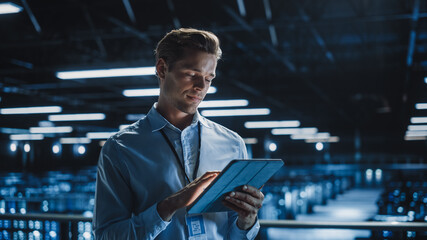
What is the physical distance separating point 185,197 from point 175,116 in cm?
32

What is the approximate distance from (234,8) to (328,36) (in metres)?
4.43

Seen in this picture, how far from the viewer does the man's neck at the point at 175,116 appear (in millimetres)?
1346

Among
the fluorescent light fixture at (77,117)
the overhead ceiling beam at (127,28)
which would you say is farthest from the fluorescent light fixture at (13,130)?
the overhead ceiling beam at (127,28)

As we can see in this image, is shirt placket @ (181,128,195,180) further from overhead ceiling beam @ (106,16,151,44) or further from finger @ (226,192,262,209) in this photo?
overhead ceiling beam @ (106,16,151,44)

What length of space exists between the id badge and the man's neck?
0.93 ft

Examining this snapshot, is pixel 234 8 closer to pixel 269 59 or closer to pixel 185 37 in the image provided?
pixel 269 59

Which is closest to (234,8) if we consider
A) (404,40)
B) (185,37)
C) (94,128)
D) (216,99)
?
(216,99)

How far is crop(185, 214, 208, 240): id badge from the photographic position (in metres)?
1.23

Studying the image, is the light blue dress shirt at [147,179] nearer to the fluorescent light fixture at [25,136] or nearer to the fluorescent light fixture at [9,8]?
the fluorescent light fixture at [9,8]

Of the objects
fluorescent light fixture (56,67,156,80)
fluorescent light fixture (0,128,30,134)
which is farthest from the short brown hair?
fluorescent light fixture (0,128,30,134)

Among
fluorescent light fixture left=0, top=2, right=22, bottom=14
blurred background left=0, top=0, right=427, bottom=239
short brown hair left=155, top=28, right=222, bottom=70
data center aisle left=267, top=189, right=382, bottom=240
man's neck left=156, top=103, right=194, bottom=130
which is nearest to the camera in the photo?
short brown hair left=155, top=28, right=222, bottom=70

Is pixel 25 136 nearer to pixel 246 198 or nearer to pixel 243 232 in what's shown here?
pixel 243 232

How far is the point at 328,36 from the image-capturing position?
11.9 metres

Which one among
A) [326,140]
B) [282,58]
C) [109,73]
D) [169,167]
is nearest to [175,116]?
[169,167]
